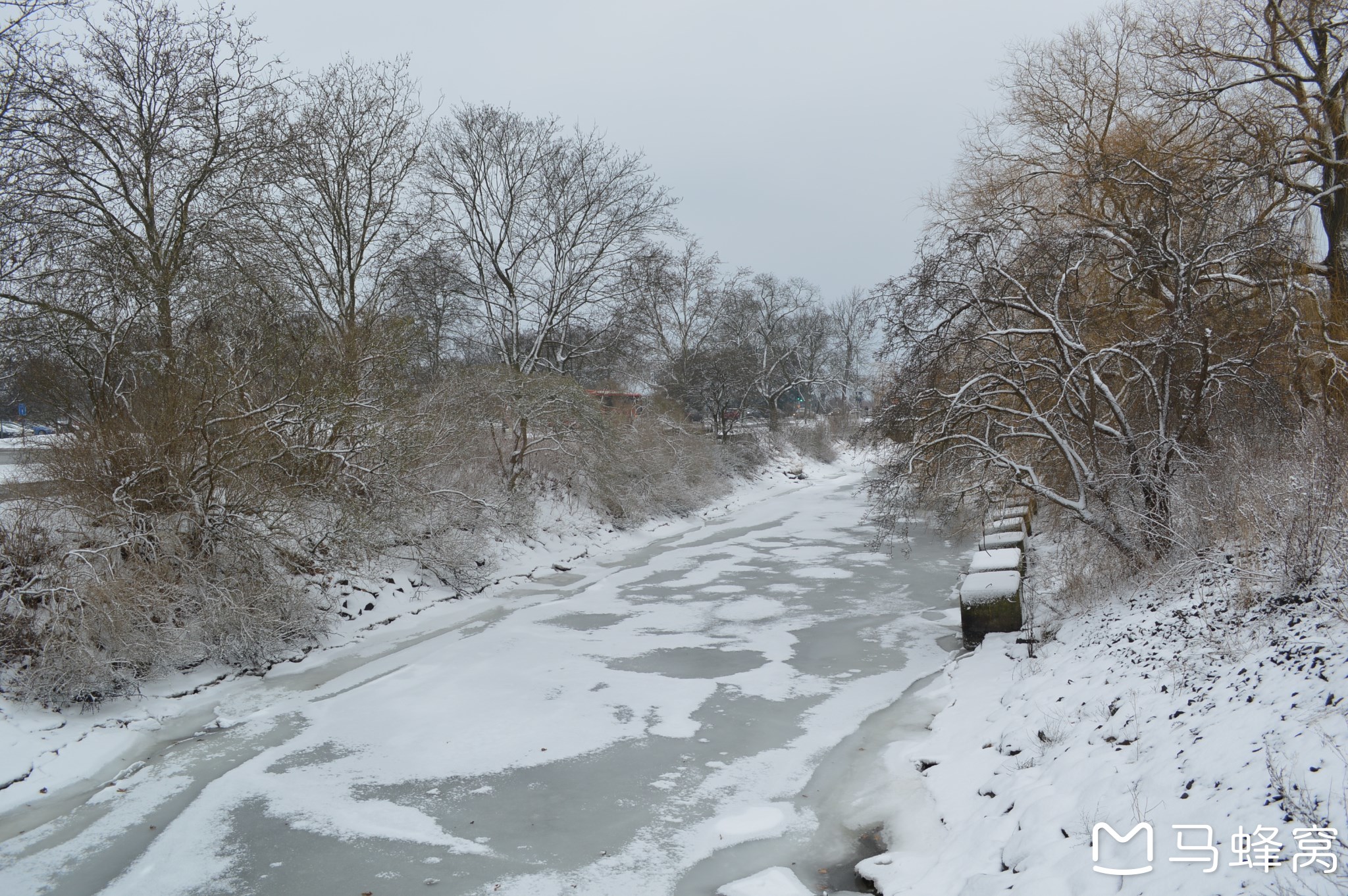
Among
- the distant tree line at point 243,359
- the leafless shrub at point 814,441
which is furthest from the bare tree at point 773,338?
the distant tree line at point 243,359

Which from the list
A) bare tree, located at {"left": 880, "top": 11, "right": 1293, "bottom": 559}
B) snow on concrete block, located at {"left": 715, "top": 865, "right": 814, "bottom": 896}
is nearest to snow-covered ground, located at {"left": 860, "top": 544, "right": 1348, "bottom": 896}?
snow on concrete block, located at {"left": 715, "top": 865, "right": 814, "bottom": 896}

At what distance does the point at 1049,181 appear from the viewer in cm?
1781

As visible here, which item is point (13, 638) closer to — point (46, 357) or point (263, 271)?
point (46, 357)

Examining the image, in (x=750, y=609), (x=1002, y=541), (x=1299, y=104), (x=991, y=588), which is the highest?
(x=1299, y=104)

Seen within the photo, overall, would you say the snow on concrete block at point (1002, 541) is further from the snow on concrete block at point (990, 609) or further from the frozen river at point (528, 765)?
the snow on concrete block at point (990, 609)

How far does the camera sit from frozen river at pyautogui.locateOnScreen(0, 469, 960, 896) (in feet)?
19.8

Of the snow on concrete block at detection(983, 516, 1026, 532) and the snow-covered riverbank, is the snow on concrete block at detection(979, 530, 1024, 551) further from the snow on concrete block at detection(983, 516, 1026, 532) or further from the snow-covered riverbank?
the snow-covered riverbank

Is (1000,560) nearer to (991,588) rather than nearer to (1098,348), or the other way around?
(991,588)

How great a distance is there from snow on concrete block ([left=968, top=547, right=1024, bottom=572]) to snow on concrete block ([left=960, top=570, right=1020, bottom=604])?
760 mm

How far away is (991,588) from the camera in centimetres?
1104

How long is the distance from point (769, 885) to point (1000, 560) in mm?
8365

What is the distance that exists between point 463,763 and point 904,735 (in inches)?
173

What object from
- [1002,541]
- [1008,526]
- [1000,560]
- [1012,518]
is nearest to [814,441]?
[1012,518]

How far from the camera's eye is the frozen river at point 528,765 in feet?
19.8
